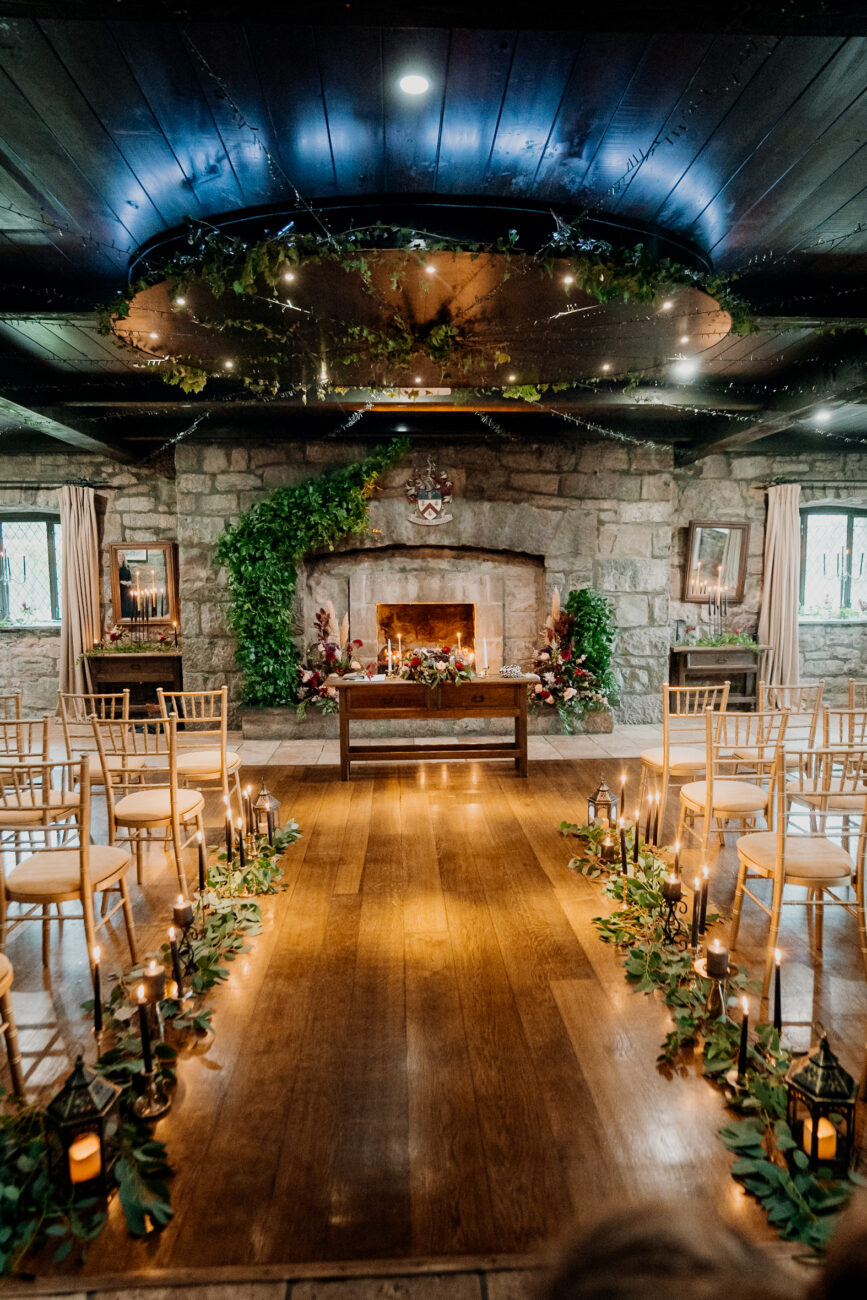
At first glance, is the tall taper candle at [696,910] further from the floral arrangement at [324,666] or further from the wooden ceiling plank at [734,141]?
the floral arrangement at [324,666]

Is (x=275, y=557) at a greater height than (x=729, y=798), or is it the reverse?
(x=275, y=557)

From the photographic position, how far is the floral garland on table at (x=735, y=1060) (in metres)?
1.72

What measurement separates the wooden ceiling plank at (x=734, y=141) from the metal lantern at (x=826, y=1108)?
9.82 feet

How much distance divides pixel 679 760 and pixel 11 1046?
3.51 metres

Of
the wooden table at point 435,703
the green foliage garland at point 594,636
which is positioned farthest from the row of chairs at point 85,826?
the green foliage garland at point 594,636

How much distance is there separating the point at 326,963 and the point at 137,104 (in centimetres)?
339

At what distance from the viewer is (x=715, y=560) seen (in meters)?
8.19

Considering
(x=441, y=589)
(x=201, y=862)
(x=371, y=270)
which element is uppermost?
(x=371, y=270)

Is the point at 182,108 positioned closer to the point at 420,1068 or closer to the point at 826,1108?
the point at 420,1068

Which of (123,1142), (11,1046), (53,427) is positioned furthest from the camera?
(53,427)

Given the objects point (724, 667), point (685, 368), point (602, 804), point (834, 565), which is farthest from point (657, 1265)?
point (834, 565)

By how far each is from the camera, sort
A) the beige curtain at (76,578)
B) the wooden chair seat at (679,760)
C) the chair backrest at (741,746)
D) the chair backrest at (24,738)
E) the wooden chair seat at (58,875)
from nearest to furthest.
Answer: the wooden chair seat at (58,875) < the chair backrest at (741,746) < the chair backrest at (24,738) < the wooden chair seat at (679,760) < the beige curtain at (76,578)

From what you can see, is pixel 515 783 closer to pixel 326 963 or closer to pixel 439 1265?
pixel 326 963

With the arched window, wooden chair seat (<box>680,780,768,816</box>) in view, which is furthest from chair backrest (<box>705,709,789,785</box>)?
the arched window
